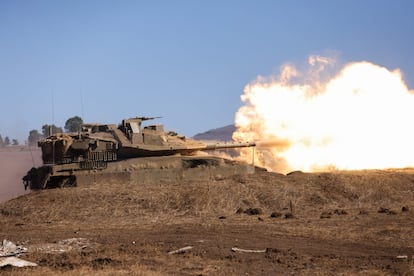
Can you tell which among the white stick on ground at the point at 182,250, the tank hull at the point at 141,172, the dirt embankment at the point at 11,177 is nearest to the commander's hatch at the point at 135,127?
the tank hull at the point at 141,172

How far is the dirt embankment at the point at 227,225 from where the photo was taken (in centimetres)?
1309

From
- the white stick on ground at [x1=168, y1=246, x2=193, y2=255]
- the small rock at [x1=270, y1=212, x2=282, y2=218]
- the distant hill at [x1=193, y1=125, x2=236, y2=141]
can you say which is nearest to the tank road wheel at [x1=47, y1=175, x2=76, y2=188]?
the small rock at [x1=270, y1=212, x2=282, y2=218]

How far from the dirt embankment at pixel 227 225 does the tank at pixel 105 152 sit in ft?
3.38

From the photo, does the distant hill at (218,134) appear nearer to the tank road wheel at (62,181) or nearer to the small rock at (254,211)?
the tank road wheel at (62,181)

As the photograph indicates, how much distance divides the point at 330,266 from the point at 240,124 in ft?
80.2

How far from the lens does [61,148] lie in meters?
24.3

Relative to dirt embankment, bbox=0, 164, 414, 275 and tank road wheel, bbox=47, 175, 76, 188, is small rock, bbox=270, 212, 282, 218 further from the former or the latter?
tank road wheel, bbox=47, 175, 76, 188

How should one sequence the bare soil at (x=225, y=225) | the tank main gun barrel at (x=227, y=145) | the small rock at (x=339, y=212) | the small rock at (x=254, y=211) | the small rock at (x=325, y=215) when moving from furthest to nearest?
1. the tank main gun barrel at (x=227, y=145)
2. the small rock at (x=254, y=211)
3. the small rock at (x=339, y=212)
4. the small rock at (x=325, y=215)
5. the bare soil at (x=225, y=225)

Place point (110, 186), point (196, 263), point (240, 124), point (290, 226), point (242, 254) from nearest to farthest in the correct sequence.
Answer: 1. point (196, 263)
2. point (242, 254)
3. point (290, 226)
4. point (110, 186)
5. point (240, 124)

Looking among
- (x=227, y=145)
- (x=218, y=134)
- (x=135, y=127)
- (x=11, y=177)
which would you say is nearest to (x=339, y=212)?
(x=227, y=145)

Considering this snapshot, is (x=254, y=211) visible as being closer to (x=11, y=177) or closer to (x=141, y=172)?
(x=141, y=172)

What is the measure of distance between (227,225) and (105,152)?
8373 millimetres

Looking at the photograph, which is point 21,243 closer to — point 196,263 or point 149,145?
point 196,263

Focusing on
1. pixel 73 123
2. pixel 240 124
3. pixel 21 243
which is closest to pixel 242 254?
pixel 21 243
